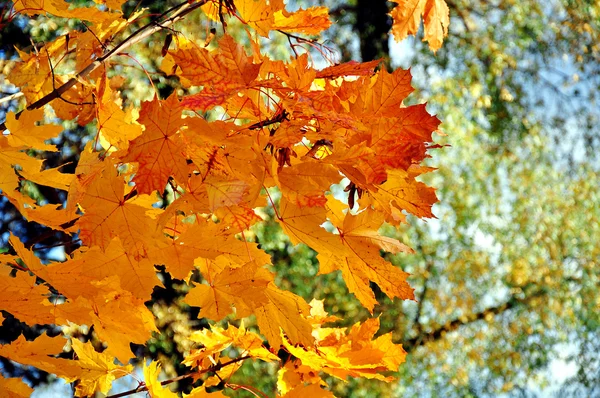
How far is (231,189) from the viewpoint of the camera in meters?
0.60

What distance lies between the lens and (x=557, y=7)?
469 cm

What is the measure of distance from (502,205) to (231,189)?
4.26 m

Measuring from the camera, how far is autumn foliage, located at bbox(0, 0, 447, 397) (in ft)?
2.03

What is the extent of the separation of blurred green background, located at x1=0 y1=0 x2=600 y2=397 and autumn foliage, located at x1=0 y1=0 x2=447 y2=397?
3.43m

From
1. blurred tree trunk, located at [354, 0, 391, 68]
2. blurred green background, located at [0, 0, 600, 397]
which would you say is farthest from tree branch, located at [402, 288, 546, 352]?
blurred tree trunk, located at [354, 0, 391, 68]

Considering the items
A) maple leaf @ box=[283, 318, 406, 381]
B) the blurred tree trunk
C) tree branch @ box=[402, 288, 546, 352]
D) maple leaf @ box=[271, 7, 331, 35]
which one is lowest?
tree branch @ box=[402, 288, 546, 352]

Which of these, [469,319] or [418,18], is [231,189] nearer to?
[418,18]

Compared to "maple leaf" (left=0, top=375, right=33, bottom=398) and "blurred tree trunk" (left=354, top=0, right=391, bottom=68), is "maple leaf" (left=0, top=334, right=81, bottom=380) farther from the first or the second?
"blurred tree trunk" (left=354, top=0, right=391, bottom=68)

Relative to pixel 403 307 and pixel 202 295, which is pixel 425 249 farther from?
pixel 202 295

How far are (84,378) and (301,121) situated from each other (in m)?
0.46

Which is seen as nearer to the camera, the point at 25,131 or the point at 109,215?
the point at 109,215

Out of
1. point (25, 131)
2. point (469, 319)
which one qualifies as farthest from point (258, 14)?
point (469, 319)

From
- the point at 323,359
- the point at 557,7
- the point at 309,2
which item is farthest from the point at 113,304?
the point at 557,7

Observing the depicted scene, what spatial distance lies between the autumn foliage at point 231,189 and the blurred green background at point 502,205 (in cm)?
343
